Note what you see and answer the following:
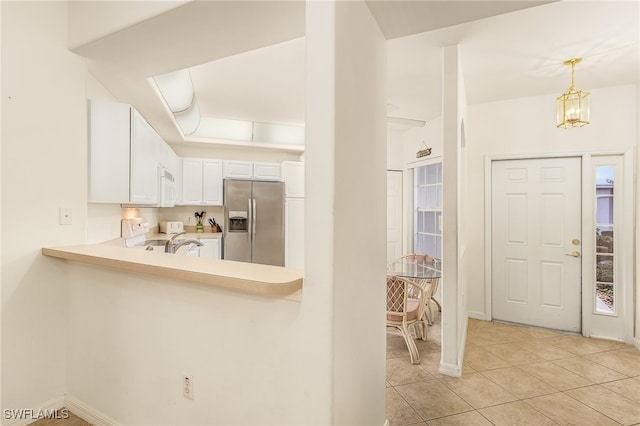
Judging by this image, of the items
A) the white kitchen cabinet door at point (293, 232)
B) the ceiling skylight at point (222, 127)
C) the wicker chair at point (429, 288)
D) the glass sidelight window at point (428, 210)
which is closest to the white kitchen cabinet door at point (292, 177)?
the white kitchen cabinet door at point (293, 232)

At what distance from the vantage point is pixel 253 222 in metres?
5.04

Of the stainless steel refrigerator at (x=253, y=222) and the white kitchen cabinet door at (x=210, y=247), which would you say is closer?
the white kitchen cabinet door at (x=210, y=247)

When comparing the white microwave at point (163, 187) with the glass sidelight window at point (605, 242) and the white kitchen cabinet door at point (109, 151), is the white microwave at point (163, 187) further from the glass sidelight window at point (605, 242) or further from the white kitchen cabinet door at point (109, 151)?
the glass sidelight window at point (605, 242)

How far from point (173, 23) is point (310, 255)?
1.55m

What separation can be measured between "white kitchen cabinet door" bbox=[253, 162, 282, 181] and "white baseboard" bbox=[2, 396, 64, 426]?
3.76 m

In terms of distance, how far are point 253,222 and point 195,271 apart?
372 centimetres

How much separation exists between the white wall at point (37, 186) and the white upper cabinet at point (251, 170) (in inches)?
119

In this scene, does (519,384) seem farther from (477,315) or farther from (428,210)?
(428,210)

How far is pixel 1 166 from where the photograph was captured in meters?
1.74

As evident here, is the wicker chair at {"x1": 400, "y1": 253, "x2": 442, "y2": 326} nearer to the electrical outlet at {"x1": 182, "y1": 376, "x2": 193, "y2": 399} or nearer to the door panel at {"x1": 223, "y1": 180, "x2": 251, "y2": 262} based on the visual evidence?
the electrical outlet at {"x1": 182, "y1": 376, "x2": 193, "y2": 399}

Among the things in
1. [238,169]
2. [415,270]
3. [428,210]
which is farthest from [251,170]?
[415,270]

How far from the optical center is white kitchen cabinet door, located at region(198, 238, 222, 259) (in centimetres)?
476

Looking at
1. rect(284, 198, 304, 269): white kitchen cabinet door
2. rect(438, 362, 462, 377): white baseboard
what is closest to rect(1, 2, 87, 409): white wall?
rect(438, 362, 462, 377): white baseboard

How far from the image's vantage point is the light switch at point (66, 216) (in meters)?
2.04
